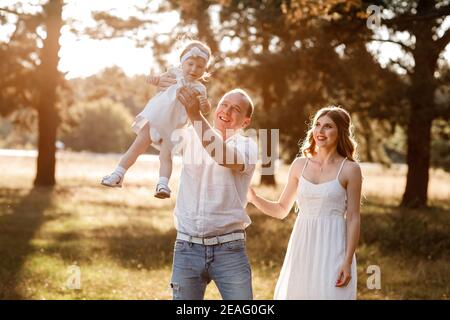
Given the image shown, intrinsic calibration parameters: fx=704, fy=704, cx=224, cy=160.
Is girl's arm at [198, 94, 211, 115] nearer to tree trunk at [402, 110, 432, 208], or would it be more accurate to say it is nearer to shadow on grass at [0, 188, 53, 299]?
shadow on grass at [0, 188, 53, 299]

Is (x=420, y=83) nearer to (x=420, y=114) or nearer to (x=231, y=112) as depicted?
(x=420, y=114)

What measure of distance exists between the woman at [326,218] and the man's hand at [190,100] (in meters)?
1.13

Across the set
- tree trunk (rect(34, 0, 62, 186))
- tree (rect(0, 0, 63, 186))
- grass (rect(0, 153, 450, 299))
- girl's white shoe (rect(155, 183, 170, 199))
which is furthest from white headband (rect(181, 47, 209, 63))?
tree (rect(0, 0, 63, 186))

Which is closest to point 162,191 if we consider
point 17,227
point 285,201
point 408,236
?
point 285,201

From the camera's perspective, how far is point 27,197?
20.8 metres

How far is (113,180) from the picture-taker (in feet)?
13.0

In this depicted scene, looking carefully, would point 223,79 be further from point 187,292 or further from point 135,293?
point 187,292

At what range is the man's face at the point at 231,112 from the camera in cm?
412

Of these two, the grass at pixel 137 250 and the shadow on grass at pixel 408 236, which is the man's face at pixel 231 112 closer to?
the grass at pixel 137 250

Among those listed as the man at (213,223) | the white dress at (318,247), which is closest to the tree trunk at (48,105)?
the white dress at (318,247)

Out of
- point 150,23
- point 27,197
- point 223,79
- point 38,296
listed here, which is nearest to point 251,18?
point 223,79

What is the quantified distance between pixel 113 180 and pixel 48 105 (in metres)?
21.3

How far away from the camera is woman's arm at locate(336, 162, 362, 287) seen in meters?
4.33

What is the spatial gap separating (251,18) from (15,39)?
29.0 feet
